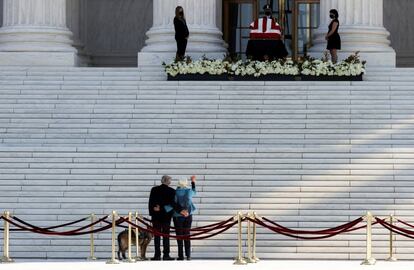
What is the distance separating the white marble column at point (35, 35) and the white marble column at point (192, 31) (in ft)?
8.34

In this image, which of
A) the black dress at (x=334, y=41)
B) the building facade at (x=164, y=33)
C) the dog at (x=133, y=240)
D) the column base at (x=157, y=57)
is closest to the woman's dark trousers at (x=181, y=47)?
the column base at (x=157, y=57)

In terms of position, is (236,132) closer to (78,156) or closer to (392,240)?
(78,156)

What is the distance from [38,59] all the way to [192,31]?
182 inches

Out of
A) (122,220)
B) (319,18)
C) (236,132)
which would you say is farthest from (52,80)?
(122,220)

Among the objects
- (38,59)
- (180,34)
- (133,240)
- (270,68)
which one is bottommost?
(133,240)

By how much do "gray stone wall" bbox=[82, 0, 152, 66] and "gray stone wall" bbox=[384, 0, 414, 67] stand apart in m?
8.24

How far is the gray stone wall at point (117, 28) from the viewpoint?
188ft

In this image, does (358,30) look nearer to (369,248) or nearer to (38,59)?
(38,59)

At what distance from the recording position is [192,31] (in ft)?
163

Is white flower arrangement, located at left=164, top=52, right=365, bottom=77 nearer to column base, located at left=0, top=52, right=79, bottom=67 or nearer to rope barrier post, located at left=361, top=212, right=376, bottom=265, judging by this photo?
column base, located at left=0, top=52, right=79, bottom=67

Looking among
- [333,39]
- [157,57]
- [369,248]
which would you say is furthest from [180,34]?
[369,248]

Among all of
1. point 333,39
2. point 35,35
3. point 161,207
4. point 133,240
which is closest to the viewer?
point 133,240

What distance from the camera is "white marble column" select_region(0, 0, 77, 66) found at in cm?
4950

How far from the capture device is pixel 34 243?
119ft
